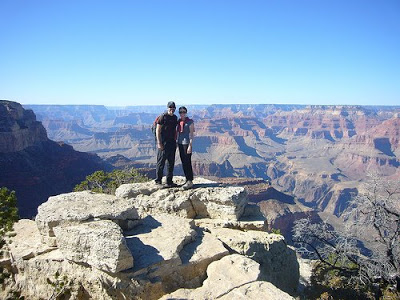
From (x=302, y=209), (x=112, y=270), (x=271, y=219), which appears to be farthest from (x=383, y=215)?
(x=302, y=209)

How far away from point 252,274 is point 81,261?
10.5 feet

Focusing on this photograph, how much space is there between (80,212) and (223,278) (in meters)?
3.23

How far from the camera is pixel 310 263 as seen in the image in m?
13.1

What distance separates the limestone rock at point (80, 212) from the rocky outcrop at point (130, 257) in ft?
0.07

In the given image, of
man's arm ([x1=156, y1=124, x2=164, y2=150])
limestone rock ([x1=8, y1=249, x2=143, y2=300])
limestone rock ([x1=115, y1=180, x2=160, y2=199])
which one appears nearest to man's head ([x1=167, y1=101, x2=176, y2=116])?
man's arm ([x1=156, y1=124, x2=164, y2=150])

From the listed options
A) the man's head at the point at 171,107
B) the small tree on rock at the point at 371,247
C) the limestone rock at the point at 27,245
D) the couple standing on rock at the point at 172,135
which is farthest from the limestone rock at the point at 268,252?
the limestone rock at the point at 27,245

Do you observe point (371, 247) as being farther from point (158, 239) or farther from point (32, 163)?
point (32, 163)

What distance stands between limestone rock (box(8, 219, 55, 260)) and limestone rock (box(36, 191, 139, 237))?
1.12 feet

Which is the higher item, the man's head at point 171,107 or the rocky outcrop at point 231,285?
the man's head at point 171,107

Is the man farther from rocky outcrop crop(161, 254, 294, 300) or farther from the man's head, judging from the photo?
rocky outcrop crop(161, 254, 294, 300)

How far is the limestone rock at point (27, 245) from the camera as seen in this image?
5.95m

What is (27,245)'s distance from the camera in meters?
6.33

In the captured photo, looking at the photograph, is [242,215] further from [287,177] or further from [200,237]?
[287,177]

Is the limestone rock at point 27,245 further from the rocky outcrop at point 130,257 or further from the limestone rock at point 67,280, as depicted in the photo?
the limestone rock at point 67,280
